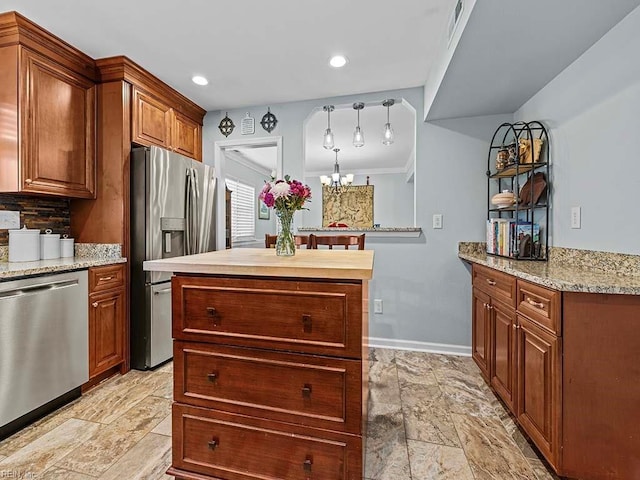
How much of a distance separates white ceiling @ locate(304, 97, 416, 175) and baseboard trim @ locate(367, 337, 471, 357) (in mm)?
2108

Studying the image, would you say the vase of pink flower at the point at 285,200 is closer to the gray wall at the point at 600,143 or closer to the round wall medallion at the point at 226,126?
the gray wall at the point at 600,143

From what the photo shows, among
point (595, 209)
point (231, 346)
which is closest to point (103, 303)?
point (231, 346)

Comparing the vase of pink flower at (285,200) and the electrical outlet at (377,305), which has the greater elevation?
the vase of pink flower at (285,200)

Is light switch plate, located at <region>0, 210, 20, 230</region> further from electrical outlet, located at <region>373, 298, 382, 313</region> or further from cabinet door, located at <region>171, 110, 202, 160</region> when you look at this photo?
electrical outlet, located at <region>373, 298, 382, 313</region>

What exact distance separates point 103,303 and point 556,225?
10.6 ft

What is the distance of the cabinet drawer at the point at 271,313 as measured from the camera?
46.5 inches

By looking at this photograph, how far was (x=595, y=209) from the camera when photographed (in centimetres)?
182

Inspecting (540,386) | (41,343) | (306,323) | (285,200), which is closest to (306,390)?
(306,323)

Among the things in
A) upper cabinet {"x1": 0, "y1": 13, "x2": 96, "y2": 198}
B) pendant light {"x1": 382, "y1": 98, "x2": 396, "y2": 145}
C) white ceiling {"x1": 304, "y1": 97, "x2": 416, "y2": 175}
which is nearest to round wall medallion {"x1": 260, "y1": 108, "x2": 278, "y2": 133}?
white ceiling {"x1": 304, "y1": 97, "x2": 416, "y2": 175}

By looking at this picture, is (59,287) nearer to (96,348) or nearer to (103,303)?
(103,303)

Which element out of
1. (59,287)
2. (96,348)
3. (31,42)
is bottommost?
(96,348)

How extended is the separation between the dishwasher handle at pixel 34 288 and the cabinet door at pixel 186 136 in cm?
160

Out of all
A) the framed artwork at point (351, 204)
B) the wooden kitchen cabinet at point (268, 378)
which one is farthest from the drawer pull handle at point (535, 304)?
the framed artwork at point (351, 204)

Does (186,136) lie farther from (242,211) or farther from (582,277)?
(582,277)
